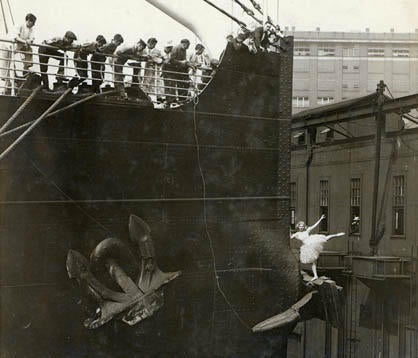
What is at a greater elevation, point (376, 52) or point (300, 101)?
point (376, 52)

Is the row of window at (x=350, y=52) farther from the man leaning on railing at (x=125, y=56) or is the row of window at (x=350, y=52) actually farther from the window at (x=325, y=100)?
the man leaning on railing at (x=125, y=56)

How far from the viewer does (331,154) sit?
10.0 meters

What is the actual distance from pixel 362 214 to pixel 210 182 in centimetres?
302

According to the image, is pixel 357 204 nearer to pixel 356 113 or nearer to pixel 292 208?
pixel 292 208

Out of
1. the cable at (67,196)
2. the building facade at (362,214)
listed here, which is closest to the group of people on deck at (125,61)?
the cable at (67,196)

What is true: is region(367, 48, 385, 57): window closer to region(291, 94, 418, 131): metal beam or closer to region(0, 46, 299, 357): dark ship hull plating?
region(291, 94, 418, 131): metal beam

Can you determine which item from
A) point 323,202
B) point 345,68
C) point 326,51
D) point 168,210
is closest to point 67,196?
point 168,210

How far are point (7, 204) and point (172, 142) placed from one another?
2.19m

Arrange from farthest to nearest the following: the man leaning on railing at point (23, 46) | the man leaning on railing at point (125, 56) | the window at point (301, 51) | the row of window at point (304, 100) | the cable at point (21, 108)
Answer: the window at point (301, 51) < the row of window at point (304, 100) < the man leaning on railing at point (125, 56) < the man leaning on railing at point (23, 46) < the cable at point (21, 108)

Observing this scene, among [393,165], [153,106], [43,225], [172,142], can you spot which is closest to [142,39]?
[153,106]

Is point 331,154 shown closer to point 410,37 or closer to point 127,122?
point 410,37

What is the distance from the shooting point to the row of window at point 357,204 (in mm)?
9444

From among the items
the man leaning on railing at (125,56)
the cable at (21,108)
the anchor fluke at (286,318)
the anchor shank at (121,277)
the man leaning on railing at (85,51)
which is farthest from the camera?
the anchor fluke at (286,318)

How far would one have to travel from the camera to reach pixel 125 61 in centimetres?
779
